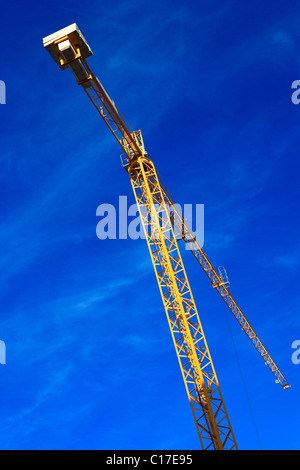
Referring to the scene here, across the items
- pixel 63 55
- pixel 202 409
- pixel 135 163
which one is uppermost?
pixel 63 55

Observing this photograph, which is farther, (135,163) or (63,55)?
(135,163)

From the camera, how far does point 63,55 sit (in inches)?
1592

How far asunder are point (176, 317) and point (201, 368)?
4.41 metres

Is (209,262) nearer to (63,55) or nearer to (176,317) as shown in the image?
(176,317)

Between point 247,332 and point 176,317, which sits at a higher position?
point 247,332

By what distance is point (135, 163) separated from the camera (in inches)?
1815

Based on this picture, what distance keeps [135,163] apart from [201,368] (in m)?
19.5
